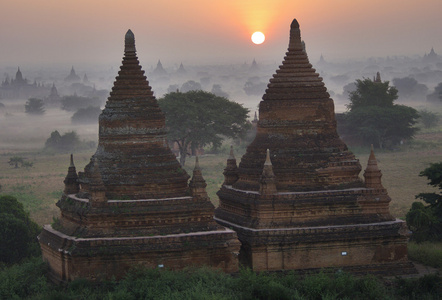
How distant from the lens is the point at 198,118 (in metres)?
58.9

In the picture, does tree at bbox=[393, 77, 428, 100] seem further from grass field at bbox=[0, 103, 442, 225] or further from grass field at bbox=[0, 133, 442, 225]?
grass field at bbox=[0, 133, 442, 225]

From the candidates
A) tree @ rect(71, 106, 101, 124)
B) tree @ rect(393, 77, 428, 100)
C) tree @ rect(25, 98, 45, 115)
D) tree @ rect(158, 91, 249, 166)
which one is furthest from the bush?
tree @ rect(393, 77, 428, 100)

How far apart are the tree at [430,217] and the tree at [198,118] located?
30.9 meters

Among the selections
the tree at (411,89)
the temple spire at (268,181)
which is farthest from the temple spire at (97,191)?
the tree at (411,89)

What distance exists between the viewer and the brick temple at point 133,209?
19984 mm

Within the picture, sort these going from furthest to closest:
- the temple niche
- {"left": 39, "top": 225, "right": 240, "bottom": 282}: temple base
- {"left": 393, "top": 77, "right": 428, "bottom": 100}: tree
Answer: {"left": 393, "top": 77, "right": 428, "bottom": 100}: tree → the temple niche → {"left": 39, "top": 225, "right": 240, "bottom": 282}: temple base

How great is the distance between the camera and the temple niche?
838 inches

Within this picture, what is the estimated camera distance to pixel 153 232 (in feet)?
66.8

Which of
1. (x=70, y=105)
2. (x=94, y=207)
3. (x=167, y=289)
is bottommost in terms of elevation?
(x=167, y=289)

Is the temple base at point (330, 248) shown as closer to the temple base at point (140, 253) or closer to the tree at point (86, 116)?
the temple base at point (140, 253)

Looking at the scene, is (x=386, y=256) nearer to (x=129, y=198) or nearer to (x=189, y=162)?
(x=129, y=198)

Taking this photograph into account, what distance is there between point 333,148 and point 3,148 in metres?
67.1

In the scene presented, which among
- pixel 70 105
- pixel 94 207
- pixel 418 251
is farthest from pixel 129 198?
pixel 70 105

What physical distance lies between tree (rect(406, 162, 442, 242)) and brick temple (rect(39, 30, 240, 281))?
320 inches
